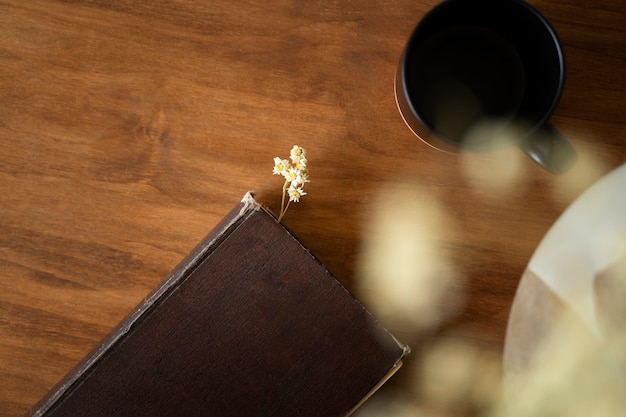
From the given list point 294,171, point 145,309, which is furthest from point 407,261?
point 145,309

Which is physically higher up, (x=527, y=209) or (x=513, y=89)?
(x=513, y=89)

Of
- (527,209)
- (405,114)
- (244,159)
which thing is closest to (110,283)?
(244,159)

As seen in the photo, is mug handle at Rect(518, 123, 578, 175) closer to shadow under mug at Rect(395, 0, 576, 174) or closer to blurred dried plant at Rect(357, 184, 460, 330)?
shadow under mug at Rect(395, 0, 576, 174)

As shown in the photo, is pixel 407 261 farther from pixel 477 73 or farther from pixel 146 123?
pixel 146 123

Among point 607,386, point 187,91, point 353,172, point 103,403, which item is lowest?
point 607,386

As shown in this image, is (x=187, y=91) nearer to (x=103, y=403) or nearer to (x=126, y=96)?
(x=126, y=96)

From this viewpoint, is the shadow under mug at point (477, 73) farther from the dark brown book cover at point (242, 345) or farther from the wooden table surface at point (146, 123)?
the dark brown book cover at point (242, 345)
